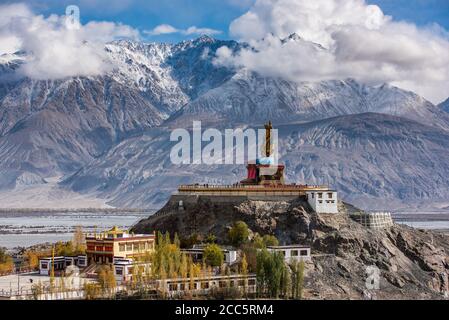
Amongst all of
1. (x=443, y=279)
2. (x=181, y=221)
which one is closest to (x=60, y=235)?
(x=181, y=221)

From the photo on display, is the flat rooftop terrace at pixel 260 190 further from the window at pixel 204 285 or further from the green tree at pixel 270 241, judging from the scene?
the window at pixel 204 285

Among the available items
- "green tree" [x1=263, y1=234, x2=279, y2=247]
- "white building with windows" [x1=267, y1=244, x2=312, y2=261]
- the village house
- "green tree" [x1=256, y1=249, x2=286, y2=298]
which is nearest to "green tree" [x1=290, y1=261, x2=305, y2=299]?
"green tree" [x1=256, y1=249, x2=286, y2=298]

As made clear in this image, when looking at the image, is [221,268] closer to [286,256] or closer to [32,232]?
[286,256]

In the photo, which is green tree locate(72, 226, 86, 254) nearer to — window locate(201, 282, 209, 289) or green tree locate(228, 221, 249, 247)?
green tree locate(228, 221, 249, 247)

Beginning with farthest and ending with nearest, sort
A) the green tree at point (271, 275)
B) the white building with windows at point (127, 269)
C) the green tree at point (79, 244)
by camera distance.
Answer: the green tree at point (79, 244)
the white building with windows at point (127, 269)
the green tree at point (271, 275)

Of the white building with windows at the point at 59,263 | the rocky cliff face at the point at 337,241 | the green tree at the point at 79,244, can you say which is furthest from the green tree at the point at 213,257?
the green tree at the point at 79,244

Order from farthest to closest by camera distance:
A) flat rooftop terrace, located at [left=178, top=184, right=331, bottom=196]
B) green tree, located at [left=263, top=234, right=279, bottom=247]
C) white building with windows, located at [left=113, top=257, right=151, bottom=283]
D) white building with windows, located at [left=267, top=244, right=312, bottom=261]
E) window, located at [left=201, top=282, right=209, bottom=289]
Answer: flat rooftop terrace, located at [left=178, top=184, right=331, bottom=196], green tree, located at [left=263, top=234, right=279, bottom=247], white building with windows, located at [left=267, top=244, right=312, bottom=261], white building with windows, located at [left=113, top=257, right=151, bottom=283], window, located at [left=201, top=282, right=209, bottom=289]
